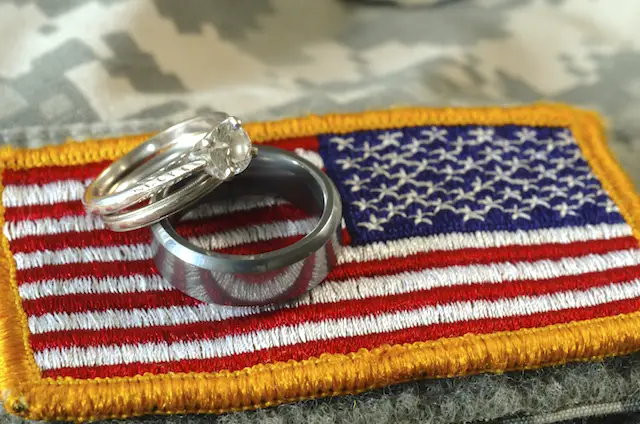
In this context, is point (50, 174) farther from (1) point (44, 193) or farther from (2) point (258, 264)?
(2) point (258, 264)

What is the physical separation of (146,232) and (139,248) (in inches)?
0.6

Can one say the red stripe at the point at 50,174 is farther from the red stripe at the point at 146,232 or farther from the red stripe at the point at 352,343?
the red stripe at the point at 352,343

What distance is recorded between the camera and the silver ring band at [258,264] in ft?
1.49

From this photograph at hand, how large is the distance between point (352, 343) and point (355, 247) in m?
0.08

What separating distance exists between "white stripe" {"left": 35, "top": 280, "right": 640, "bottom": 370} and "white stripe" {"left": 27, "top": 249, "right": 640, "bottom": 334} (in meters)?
0.02

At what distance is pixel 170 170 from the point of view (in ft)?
1.62

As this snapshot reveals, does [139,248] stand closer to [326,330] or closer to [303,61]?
[326,330]

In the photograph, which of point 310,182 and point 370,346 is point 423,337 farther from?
point 310,182

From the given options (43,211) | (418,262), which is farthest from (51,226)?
(418,262)

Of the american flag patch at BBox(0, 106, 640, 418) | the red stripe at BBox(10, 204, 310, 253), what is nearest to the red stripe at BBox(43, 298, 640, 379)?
the american flag patch at BBox(0, 106, 640, 418)

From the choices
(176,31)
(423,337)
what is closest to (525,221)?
(423,337)

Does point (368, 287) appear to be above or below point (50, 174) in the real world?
below

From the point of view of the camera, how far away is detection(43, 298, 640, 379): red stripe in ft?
1.46

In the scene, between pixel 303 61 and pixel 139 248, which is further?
pixel 303 61
